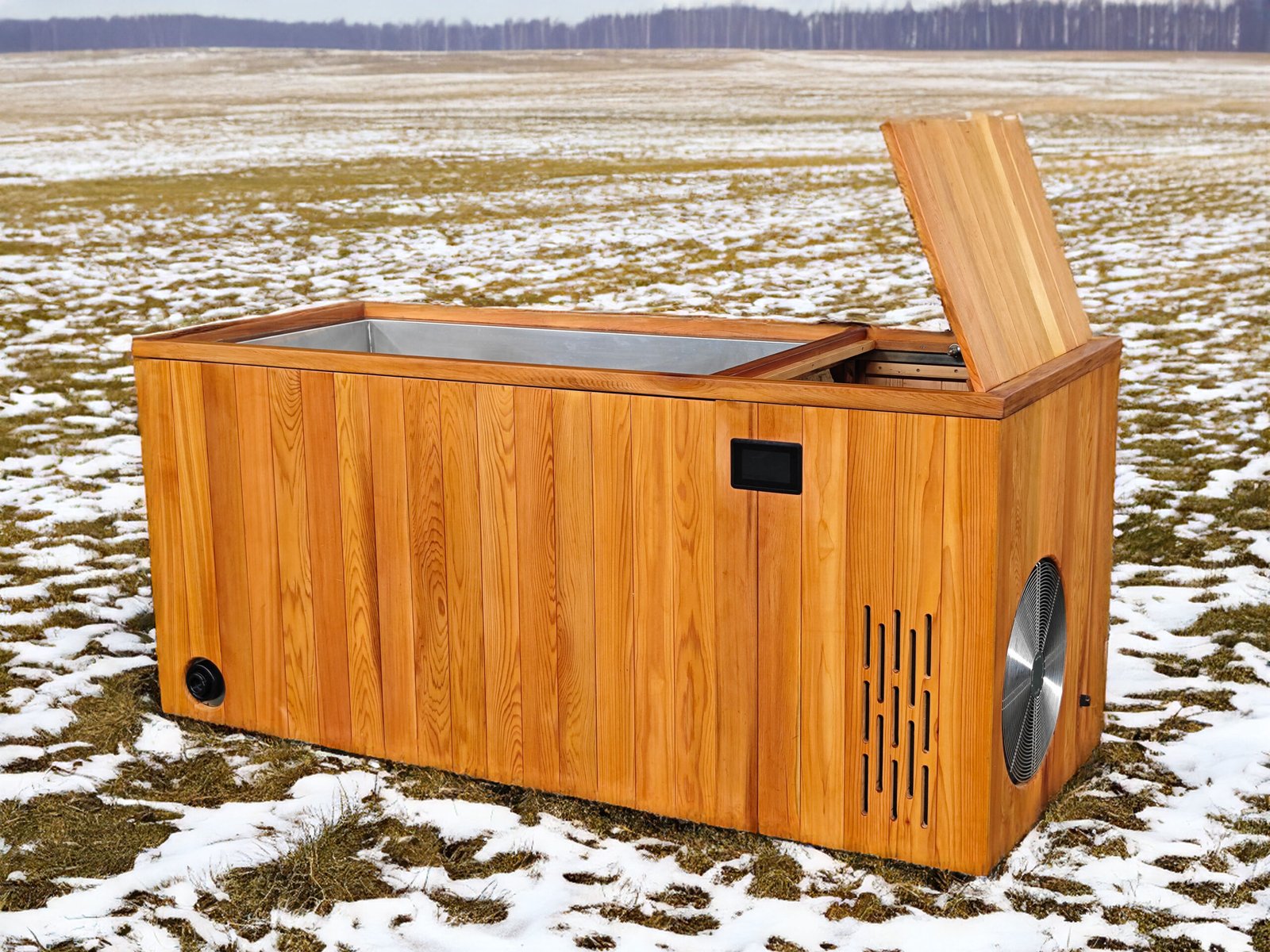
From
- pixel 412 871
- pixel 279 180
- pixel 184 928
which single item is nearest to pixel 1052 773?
pixel 412 871

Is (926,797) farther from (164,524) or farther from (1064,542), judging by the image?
(164,524)

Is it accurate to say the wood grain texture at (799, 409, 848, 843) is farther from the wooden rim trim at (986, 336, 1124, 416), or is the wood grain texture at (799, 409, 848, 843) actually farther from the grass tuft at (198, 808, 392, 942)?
the grass tuft at (198, 808, 392, 942)

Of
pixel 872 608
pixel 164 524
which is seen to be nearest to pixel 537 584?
pixel 872 608

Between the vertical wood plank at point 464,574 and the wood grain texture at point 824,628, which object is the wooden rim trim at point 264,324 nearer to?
the vertical wood plank at point 464,574

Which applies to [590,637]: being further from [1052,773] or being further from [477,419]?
[1052,773]

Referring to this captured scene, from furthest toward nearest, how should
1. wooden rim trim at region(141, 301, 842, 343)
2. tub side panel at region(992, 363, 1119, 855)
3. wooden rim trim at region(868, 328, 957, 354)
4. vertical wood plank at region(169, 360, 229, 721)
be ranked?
wooden rim trim at region(141, 301, 842, 343), wooden rim trim at region(868, 328, 957, 354), vertical wood plank at region(169, 360, 229, 721), tub side panel at region(992, 363, 1119, 855)

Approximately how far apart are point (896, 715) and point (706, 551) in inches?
21.5

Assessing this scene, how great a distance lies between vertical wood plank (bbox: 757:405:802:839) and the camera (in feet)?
10.5

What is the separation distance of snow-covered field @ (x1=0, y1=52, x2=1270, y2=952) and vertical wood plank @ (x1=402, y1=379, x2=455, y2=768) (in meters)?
0.15

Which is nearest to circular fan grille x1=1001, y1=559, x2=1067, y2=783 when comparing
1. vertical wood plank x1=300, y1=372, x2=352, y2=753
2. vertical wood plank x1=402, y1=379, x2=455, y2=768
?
vertical wood plank x1=402, y1=379, x2=455, y2=768

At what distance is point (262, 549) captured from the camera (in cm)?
391

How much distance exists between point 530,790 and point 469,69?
293ft

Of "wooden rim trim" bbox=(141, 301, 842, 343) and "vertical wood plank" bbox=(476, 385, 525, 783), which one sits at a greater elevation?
"wooden rim trim" bbox=(141, 301, 842, 343)

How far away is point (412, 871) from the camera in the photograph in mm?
3350
